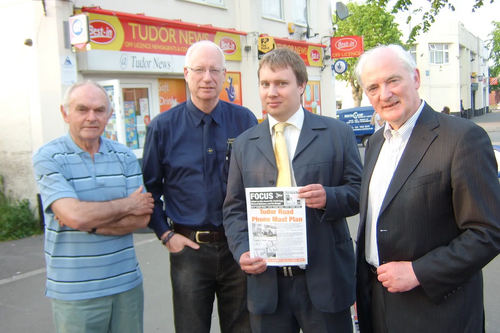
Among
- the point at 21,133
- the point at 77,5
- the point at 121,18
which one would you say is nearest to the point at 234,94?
the point at 121,18

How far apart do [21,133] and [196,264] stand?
691 cm

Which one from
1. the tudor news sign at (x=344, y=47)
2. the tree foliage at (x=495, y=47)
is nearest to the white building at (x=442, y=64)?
the tree foliage at (x=495, y=47)

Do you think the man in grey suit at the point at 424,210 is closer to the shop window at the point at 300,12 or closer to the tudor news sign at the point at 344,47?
the shop window at the point at 300,12

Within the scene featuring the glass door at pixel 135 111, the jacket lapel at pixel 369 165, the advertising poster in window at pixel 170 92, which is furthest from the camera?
the advertising poster in window at pixel 170 92

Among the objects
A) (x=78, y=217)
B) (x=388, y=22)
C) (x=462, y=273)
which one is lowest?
(x=462, y=273)

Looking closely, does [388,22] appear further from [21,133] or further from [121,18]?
[21,133]

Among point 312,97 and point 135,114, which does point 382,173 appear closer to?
point 135,114

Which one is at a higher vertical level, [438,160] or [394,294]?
[438,160]

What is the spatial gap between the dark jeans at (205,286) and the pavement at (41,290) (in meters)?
1.34

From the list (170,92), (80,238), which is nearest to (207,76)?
(80,238)

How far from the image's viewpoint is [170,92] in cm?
1128

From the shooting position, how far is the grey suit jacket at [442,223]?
1.83 metres

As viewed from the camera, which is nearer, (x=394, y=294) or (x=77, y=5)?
(x=394, y=294)

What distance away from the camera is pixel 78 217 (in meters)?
2.38
